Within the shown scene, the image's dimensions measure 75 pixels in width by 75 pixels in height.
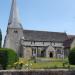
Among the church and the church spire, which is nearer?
the church

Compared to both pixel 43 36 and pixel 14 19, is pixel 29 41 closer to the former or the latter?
pixel 43 36

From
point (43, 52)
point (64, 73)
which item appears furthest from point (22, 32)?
point (64, 73)

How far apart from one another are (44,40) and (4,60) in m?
55.9

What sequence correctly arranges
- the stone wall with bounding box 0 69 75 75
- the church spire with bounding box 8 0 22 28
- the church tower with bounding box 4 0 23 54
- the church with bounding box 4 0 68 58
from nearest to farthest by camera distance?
the stone wall with bounding box 0 69 75 75
the church with bounding box 4 0 68 58
the church tower with bounding box 4 0 23 54
the church spire with bounding box 8 0 22 28

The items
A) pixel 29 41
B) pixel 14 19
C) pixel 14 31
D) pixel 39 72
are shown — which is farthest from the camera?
pixel 14 31

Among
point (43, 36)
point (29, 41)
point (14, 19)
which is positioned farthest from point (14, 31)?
point (43, 36)

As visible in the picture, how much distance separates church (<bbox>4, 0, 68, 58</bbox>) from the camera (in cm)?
8450

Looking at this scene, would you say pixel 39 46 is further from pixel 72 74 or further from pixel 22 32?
pixel 72 74

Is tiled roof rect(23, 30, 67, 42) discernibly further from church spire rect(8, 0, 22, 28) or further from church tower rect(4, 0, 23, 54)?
church spire rect(8, 0, 22, 28)

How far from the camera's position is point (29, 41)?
278 feet

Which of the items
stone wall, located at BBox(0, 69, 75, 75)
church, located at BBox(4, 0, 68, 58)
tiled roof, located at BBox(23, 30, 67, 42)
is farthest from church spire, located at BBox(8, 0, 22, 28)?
stone wall, located at BBox(0, 69, 75, 75)

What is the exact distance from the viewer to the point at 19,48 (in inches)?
3374

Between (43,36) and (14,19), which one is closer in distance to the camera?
(14,19)

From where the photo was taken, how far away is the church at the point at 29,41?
84.5 metres
